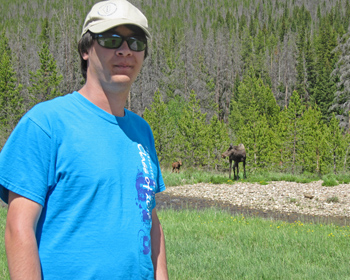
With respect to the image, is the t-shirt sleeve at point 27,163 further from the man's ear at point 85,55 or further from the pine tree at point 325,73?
the pine tree at point 325,73

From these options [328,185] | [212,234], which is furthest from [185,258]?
[328,185]

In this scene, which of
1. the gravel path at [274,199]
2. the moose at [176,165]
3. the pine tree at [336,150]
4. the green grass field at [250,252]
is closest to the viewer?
the green grass field at [250,252]

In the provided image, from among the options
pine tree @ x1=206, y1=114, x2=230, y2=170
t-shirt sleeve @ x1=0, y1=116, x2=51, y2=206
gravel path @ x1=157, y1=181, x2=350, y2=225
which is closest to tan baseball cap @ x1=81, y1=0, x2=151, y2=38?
t-shirt sleeve @ x1=0, y1=116, x2=51, y2=206

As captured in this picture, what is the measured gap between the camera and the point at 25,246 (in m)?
1.39

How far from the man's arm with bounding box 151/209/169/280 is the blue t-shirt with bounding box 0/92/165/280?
0.17m

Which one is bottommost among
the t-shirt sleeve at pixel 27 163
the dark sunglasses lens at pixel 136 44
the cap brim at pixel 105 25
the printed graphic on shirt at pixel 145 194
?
the printed graphic on shirt at pixel 145 194

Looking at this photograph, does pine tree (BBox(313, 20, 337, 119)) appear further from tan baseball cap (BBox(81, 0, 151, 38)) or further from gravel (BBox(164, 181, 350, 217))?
tan baseball cap (BBox(81, 0, 151, 38))

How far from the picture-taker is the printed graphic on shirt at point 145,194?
67.8 inches

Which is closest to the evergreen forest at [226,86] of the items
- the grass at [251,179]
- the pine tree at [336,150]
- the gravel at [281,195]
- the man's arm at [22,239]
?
the pine tree at [336,150]

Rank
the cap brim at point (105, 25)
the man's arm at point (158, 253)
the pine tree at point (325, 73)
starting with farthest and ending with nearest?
the pine tree at point (325, 73), the man's arm at point (158, 253), the cap brim at point (105, 25)

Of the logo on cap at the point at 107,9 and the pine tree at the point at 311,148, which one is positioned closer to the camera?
the logo on cap at the point at 107,9

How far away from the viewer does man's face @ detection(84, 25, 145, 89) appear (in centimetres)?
175

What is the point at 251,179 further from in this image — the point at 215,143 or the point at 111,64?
→ the point at 111,64

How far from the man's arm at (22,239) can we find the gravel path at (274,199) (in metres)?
12.9
